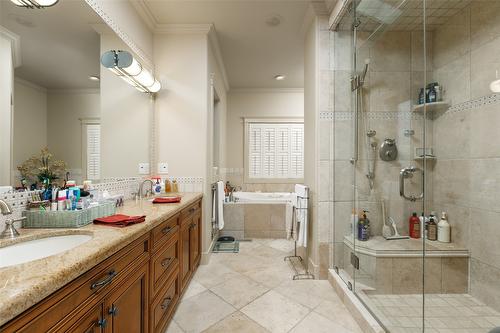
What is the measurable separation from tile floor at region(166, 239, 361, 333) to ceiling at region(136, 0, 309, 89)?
2686 mm

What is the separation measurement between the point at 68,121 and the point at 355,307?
2299mm

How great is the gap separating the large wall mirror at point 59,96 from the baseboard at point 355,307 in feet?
7.00

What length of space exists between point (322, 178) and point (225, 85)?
108 inches

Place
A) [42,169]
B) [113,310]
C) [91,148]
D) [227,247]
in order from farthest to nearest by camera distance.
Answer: [227,247] → [91,148] → [42,169] → [113,310]

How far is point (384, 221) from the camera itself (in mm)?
2105

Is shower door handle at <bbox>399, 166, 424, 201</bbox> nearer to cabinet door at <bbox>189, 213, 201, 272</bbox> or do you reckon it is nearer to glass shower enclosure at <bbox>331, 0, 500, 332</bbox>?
glass shower enclosure at <bbox>331, 0, 500, 332</bbox>

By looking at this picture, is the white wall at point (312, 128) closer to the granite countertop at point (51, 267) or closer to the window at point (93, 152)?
the granite countertop at point (51, 267)

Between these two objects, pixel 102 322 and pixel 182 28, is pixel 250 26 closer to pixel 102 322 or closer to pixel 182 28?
pixel 182 28

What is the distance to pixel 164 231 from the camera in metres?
1.49

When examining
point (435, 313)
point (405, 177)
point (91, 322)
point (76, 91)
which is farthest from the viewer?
point (405, 177)

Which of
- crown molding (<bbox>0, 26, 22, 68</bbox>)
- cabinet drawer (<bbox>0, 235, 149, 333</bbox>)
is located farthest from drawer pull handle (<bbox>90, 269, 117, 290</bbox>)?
crown molding (<bbox>0, 26, 22, 68</bbox>)

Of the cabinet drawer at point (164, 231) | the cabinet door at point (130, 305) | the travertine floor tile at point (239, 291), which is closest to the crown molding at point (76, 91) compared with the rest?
the cabinet drawer at point (164, 231)

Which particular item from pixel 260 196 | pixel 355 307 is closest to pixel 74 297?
pixel 355 307

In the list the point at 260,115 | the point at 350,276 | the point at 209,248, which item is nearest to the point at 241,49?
the point at 260,115
